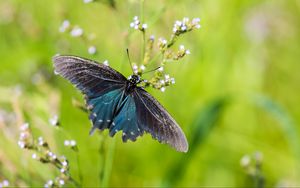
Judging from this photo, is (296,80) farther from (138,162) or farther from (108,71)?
(108,71)

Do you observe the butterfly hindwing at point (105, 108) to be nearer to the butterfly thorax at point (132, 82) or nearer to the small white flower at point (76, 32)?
the butterfly thorax at point (132, 82)

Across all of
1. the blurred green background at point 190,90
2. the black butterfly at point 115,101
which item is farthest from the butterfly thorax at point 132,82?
the blurred green background at point 190,90

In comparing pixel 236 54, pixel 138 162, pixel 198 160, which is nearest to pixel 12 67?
pixel 138 162

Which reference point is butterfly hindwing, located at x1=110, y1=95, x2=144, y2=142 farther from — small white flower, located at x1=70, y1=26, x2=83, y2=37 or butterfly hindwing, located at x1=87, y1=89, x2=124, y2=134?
small white flower, located at x1=70, y1=26, x2=83, y2=37

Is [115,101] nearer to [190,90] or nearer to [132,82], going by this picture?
[132,82]

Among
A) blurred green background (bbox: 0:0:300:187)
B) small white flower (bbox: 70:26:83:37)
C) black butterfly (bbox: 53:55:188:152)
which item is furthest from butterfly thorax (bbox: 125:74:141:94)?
blurred green background (bbox: 0:0:300:187)

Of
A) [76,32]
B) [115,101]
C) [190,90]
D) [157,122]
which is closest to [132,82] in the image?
[115,101]

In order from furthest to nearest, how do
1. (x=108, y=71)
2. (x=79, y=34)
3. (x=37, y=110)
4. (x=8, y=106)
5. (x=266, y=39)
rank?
(x=266, y=39), (x=8, y=106), (x=37, y=110), (x=79, y=34), (x=108, y=71)
